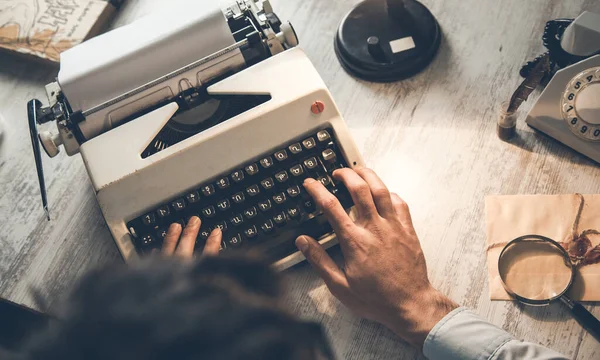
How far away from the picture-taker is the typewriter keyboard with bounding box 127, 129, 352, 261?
3.72 feet

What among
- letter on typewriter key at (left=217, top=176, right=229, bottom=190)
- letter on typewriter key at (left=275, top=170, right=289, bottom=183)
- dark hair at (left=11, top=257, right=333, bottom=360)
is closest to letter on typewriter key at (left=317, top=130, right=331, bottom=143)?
letter on typewriter key at (left=275, top=170, right=289, bottom=183)

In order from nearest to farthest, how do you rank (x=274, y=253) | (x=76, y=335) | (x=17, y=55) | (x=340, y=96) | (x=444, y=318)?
(x=76, y=335) < (x=444, y=318) < (x=274, y=253) < (x=340, y=96) < (x=17, y=55)

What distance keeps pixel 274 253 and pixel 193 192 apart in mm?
201

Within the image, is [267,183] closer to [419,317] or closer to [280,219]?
[280,219]

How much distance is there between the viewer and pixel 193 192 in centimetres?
116

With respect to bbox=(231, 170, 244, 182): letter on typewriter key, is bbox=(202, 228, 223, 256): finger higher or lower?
lower

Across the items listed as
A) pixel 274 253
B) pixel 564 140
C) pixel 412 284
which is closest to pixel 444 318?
pixel 412 284

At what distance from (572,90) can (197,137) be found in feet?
2.49

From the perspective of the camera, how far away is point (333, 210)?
110 centimetres

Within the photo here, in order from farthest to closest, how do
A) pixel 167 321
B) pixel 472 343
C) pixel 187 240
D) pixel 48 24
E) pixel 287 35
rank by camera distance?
1. pixel 48 24
2. pixel 287 35
3. pixel 187 240
4. pixel 472 343
5. pixel 167 321

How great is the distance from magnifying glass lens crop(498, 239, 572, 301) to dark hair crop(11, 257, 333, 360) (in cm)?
51

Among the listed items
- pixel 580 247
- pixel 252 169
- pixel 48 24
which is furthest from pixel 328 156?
pixel 48 24

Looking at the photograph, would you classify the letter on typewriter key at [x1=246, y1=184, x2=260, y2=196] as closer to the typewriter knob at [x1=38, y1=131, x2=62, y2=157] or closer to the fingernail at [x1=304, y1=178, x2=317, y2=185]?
the fingernail at [x1=304, y1=178, x2=317, y2=185]

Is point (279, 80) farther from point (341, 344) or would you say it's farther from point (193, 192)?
point (341, 344)
